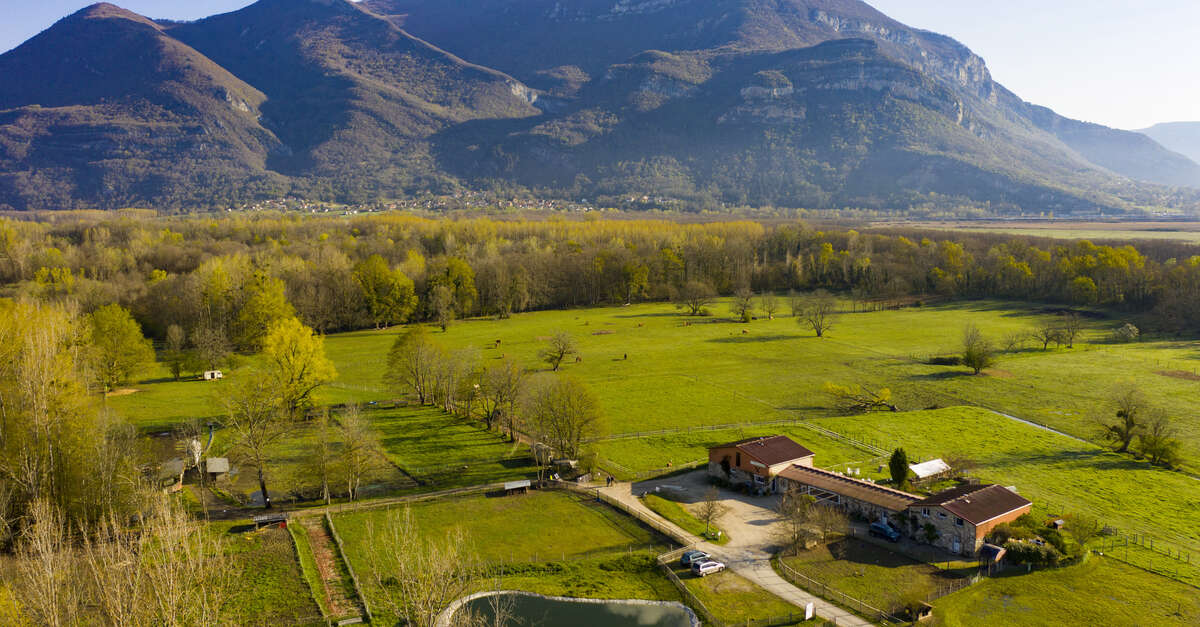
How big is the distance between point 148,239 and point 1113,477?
154340mm

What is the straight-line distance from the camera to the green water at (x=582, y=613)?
28.6 metres

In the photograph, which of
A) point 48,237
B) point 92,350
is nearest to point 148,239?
point 48,237

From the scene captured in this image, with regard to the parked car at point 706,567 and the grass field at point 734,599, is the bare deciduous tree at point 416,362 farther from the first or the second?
the grass field at point 734,599

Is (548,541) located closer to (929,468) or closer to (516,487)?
(516,487)

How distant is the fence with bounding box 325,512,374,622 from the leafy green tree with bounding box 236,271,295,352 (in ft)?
182

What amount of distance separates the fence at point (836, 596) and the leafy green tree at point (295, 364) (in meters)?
42.1

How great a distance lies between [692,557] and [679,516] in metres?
5.70

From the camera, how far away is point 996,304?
121000 mm

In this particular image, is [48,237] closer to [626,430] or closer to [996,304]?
[626,430]

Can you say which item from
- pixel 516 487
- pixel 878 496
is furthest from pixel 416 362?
pixel 878 496

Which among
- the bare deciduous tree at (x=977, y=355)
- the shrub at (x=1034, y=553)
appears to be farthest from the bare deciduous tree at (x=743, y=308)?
the shrub at (x=1034, y=553)

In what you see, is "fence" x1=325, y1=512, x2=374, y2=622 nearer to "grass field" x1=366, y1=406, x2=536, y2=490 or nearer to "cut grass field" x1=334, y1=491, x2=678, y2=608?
"cut grass field" x1=334, y1=491, x2=678, y2=608

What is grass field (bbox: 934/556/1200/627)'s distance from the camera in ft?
92.1

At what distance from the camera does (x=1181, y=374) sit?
69.4 meters
